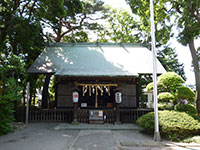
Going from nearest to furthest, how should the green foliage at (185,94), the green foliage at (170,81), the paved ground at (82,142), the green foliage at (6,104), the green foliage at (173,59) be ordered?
the paved ground at (82,142) → the green foliage at (6,104) → the green foliage at (185,94) → the green foliage at (170,81) → the green foliage at (173,59)

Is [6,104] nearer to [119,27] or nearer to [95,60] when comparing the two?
[95,60]

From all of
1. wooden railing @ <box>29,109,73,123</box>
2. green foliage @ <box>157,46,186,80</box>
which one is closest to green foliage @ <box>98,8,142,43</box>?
green foliage @ <box>157,46,186,80</box>

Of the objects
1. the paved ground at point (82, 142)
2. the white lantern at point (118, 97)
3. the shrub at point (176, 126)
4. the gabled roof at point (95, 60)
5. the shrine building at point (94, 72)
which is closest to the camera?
the paved ground at point (82, 142)

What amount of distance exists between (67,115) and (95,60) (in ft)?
16.9

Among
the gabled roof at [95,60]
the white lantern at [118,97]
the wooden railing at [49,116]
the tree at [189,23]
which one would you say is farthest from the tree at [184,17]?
the wooden railing at [49,116]

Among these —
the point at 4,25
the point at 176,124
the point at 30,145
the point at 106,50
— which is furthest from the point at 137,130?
the point at 4,25

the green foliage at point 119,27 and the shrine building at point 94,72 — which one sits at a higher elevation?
the green foliage at point 119,27

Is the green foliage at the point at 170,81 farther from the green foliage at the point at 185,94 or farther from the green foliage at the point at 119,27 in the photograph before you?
the green foliage at the point at 119,27

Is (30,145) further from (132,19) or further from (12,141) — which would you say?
(132,19)

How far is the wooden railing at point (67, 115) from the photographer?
1024 cm

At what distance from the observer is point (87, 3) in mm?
17984

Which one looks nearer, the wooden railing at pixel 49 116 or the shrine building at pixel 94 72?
the shrine building at pixel 94 72

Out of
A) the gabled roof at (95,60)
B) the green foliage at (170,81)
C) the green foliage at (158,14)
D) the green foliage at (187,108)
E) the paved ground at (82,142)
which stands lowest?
the paved ground at (82,142)

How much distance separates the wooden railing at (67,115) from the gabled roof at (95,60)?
9.21 ft
